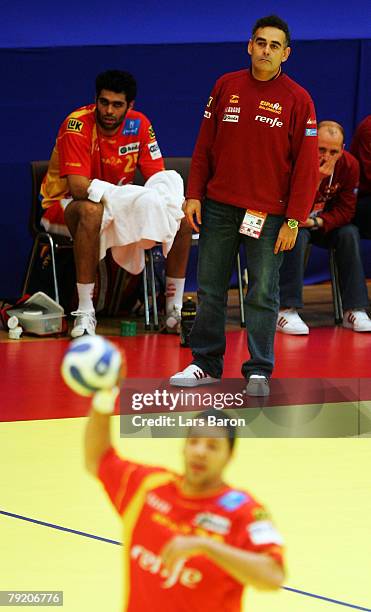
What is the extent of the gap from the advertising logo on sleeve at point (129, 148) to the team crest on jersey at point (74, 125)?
1.07 feet

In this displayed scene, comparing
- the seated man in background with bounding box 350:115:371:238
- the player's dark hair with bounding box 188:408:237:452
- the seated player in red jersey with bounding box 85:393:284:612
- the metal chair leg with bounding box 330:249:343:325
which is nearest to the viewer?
the seated player in red jersey with bounding box 85:393:284:612

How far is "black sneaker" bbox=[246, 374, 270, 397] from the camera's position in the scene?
244 inches

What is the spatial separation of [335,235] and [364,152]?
0.73 meters

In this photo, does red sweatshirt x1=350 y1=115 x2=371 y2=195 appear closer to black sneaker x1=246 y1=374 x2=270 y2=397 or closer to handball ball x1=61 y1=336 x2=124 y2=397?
black sneaker x1=246 y1=374 x2=270 y2=397

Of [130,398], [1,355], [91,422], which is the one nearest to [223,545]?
[91,422]

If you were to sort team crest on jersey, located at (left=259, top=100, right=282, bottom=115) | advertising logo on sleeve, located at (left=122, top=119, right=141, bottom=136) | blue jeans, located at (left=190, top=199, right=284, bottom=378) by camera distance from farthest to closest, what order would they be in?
advertising logo on sleeve, located at (left=122, top=119, right=141, bottom=136), blue jeans, located at (left=190, top=199, right=284, bottom=378), team crest on jersey, located at (left=259, top=100, right=282, bottom=115)

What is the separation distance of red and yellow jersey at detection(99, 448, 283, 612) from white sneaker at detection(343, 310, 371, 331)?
6.55 m

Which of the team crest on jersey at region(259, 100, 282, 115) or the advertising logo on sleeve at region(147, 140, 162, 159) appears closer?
the team crest on jersey at region(259, 100, 282, 115)

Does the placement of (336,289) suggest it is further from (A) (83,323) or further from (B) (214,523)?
(B) (214,523)

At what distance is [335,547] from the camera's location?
4129mm

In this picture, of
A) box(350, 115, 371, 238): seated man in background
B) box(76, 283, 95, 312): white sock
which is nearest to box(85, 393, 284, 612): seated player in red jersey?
box(76, 283, 95, 312): white sock

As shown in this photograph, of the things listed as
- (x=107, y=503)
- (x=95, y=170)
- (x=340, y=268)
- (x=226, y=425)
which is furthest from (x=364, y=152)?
(x=226, y=425)

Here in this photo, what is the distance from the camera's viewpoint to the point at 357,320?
329 inches

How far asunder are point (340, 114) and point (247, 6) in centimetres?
123
